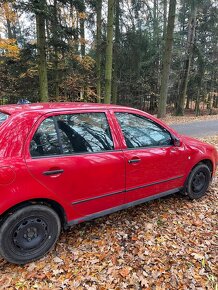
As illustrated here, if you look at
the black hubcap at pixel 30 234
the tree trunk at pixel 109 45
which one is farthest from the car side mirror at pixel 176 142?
the tree trunk at pixel 109 45

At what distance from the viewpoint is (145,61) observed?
798 inches

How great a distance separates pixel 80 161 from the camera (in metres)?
2.73

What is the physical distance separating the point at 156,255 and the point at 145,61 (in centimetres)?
1976

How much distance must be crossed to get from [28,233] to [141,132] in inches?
80.6

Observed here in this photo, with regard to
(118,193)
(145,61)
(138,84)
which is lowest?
(118,193)

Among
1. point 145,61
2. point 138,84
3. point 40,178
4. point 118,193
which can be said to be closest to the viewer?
point 40,178

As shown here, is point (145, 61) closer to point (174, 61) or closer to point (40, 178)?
point (174, 61)

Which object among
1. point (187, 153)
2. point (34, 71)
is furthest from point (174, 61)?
point (187, 153)

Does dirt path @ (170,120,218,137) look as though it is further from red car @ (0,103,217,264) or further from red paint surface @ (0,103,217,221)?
red car @ (0,103,217,264)

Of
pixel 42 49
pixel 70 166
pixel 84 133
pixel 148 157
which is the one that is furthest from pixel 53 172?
pixel 42 49

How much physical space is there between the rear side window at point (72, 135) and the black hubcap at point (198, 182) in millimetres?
1922

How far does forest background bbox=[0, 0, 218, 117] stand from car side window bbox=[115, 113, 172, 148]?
773 cm

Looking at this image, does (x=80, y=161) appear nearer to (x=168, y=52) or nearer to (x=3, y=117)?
(x=3, y=117)

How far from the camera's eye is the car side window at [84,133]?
276 cm
